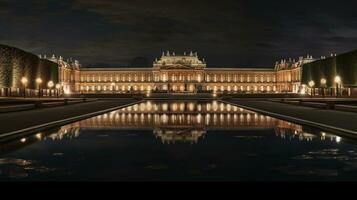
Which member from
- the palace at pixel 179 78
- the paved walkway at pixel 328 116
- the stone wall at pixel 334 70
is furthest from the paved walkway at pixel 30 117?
the palace at pixel 179 78

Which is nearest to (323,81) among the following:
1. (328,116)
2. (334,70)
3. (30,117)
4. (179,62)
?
(334,70)

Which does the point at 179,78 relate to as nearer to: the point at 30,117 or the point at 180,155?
the point at 30,117

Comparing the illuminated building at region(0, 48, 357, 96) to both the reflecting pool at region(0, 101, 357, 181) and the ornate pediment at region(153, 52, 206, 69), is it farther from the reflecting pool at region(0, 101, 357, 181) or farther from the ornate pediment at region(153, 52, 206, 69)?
the reflecting pool at region(0, 101, 357, 181)

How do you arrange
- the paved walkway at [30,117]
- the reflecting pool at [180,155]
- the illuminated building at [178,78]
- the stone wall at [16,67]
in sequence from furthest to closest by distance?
the illuminated building at [178,78], the stone wall at [16,67], the paved walkway at [30,117], the reflecting pool at [180,155]

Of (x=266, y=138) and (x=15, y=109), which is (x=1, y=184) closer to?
(x=266, y=138)

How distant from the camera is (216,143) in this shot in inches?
462

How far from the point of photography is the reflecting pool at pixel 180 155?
752 cm

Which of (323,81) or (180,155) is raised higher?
(323,81)

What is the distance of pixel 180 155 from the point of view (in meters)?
9.60

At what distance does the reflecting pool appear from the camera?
7516 mm

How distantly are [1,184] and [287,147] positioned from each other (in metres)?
6.95

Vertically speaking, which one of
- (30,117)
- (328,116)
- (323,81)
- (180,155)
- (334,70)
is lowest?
(180,155)

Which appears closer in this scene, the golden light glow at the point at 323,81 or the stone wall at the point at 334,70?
the stone wall at the point at 334,70

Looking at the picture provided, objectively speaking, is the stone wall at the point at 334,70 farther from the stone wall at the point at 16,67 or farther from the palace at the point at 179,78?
the palace at the point at 179,78
